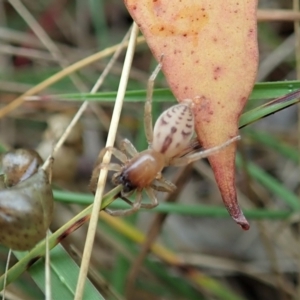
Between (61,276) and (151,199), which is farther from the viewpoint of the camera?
(151,199)

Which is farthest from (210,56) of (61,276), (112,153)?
(61,276)

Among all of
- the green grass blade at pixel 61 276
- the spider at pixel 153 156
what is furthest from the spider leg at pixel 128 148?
the green grass blade at pixel 61 276

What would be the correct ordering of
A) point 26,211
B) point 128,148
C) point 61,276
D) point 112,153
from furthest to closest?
point 128,148, point 112,153, point 61,276, point 26,211

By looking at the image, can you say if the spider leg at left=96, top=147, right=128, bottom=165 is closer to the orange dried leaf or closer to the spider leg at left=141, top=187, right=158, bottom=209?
the spider leg at left=141, top=187, right=158, bottom=209

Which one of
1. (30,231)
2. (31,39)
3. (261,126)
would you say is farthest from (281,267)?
(31,39)

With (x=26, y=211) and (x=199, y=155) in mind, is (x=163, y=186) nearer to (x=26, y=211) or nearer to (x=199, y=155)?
(x=199, y=155)

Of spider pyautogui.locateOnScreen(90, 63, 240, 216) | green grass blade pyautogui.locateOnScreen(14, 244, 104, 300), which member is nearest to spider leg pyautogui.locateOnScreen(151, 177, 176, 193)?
spider pyautogui.locateOnScreen(90, 63, 240, 216)
